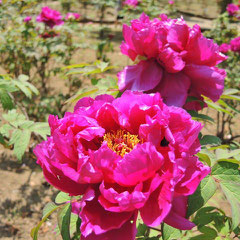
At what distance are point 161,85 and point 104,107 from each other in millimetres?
270

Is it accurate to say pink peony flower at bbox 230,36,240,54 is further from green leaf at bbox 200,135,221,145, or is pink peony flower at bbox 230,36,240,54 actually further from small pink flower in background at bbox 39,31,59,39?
green leaf at bbox 200,135,221,145

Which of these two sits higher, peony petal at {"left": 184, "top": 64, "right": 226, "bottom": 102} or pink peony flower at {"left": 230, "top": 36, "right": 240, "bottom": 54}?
peony petal at {"left": 184, "top": 64, "right": 226, "bottom": 102}

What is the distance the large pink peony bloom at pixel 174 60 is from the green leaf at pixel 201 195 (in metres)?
0.23

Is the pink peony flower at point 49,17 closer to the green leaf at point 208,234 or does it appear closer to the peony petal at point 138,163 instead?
the green leaf at point 208,234

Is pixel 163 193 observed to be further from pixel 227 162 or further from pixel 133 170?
pixel 227 162

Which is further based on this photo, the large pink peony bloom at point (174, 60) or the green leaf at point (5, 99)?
the green leaf at point (5, 99)

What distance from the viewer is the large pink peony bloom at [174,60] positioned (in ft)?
2.60

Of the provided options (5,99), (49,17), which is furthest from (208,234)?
(49,17)

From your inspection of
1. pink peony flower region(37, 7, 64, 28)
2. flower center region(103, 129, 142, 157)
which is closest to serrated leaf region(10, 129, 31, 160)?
flower center region(103, 129, 142, 157)

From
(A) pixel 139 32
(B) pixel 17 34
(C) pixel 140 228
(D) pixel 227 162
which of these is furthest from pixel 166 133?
(B) pixel 17 34

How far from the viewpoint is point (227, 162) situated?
0.71m

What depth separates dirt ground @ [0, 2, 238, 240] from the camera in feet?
6.56

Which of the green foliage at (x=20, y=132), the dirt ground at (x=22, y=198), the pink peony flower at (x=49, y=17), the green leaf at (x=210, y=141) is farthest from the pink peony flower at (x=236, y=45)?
the green leaf at (x=210, y=141)

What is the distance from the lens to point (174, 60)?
0.79 m
